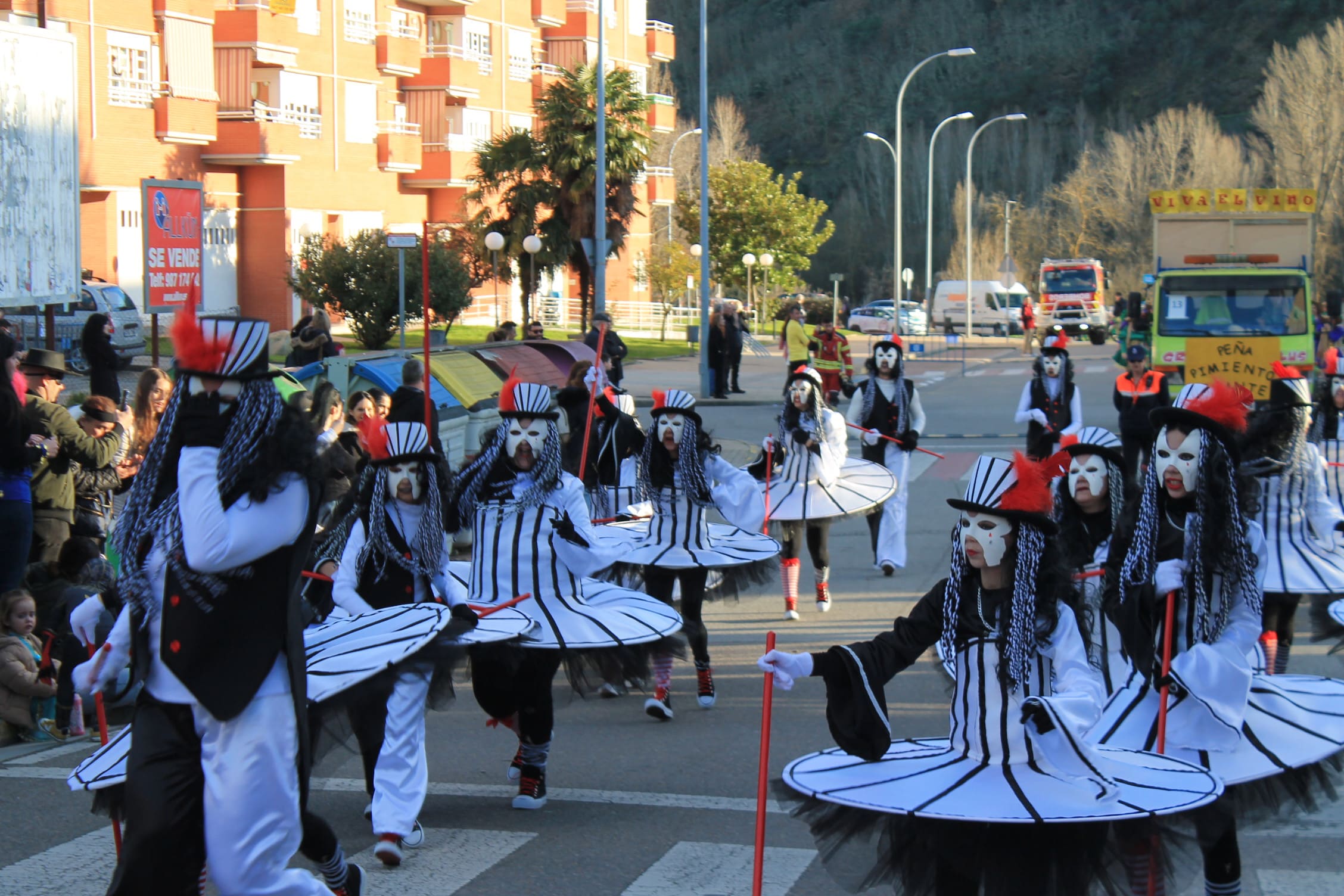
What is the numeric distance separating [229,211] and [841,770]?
125 ft

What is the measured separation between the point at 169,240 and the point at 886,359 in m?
5.90

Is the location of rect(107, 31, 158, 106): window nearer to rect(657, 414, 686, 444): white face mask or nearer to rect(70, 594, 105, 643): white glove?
rect(657, 414, 686, 444): white face mask

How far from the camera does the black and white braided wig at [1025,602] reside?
4.68 metres

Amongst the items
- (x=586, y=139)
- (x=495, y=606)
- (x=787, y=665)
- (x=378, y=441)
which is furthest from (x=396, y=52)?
(x=787, y=665)

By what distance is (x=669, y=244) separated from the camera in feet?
159

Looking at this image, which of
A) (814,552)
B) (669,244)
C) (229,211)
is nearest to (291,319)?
(229,211)

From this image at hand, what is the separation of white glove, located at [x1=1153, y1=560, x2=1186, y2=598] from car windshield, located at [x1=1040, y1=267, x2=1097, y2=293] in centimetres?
5294

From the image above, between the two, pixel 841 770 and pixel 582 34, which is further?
pixel 582 34

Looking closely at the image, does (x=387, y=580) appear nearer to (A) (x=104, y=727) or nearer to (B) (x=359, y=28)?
(A) (x=104, y=727)

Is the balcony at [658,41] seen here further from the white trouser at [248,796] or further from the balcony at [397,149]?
the white trouser at [248,796]

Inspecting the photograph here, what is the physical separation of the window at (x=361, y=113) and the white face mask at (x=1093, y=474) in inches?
1526

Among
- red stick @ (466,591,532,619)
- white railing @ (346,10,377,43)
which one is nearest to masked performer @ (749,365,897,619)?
red stick @ (466,591,532,619)

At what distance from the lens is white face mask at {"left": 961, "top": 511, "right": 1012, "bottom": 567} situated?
477cm

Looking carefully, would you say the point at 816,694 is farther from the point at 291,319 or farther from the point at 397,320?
the point at 291,319
